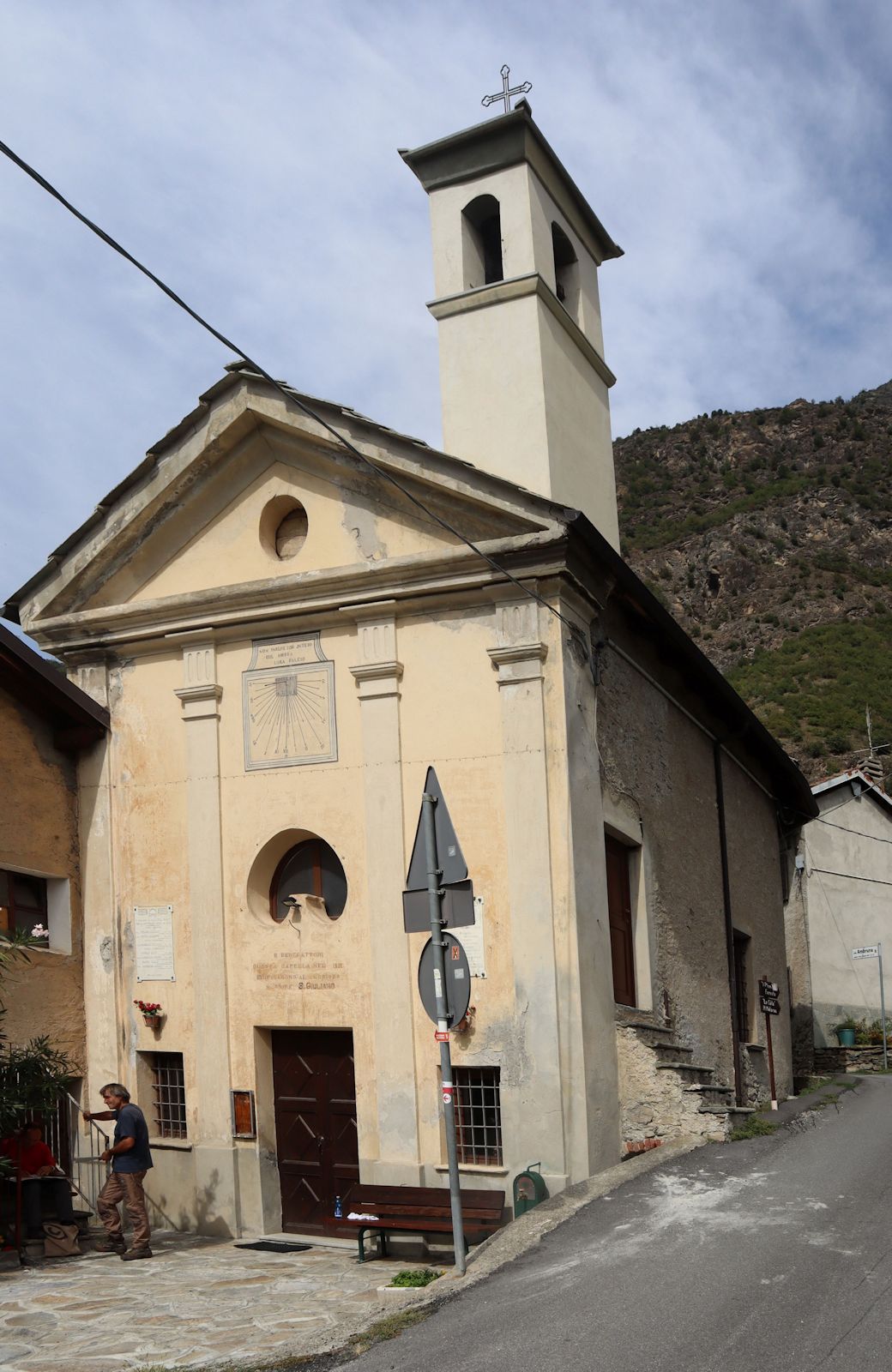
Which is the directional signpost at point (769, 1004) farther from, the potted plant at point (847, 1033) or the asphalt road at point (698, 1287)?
the potted plant at point (847, 1033)

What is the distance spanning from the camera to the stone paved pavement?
7730 mm

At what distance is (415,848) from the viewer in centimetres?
862

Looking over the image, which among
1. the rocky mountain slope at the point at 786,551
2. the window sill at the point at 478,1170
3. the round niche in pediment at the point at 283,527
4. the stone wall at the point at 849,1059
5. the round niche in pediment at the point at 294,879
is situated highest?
the rocky mountain slope at the point at 786,551

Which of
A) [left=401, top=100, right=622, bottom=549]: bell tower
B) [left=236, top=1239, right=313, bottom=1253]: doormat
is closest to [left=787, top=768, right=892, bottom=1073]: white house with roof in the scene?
[left=401, top=100, right=622, bottom=549]: bell tower

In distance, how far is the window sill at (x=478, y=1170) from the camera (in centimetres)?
1140

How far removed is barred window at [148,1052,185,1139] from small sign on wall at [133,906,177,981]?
0.80 meters

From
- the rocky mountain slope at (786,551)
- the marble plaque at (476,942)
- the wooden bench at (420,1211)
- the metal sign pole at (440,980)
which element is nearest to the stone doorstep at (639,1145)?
the wooden bench at (420,1211)

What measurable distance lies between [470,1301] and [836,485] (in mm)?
69152

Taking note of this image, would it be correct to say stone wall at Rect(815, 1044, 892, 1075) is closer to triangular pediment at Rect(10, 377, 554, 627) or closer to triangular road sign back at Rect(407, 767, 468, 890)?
triangular pediment at Rect(10, 377, 554, 627)

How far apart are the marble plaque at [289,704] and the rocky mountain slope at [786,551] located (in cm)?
3587

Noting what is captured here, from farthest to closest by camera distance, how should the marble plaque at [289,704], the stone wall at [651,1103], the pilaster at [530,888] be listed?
1. the marble plaque at [289,704]
2. the stone wall at [651,1103]
3. the pilaster at [530,888]

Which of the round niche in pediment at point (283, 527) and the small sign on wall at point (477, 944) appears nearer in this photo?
the small sign on wall at point (477, 944)

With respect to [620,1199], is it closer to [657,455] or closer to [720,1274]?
[720,1274]

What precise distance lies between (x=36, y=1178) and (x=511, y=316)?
984 centimetres
